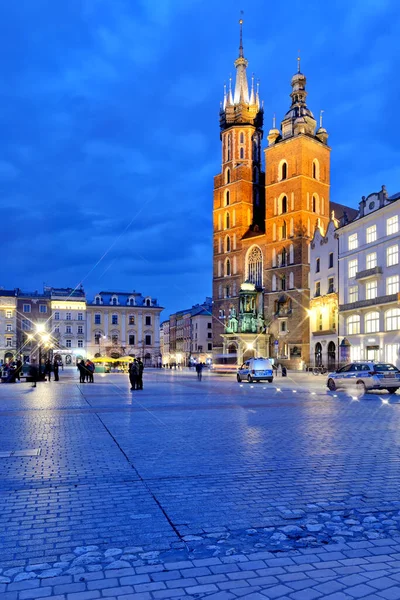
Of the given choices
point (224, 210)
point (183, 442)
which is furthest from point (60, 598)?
point (224, 210)

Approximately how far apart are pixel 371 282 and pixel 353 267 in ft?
11.6

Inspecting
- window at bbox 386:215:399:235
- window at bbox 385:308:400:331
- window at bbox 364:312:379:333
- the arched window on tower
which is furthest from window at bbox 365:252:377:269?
the arched window on tower

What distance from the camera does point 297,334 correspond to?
6819cm

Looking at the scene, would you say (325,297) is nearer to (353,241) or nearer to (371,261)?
(353,241)

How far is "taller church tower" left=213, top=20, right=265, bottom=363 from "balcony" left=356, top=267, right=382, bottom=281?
97.1 feet

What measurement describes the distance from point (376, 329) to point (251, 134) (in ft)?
160

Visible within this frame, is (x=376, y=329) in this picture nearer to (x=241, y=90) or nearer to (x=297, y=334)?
(x=297, y=334)

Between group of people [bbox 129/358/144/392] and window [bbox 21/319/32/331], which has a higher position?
window [bbox 21/319/32/331]

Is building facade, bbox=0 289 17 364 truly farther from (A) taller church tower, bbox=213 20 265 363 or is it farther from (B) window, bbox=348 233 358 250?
(B) window, bbox=348 233 358 250

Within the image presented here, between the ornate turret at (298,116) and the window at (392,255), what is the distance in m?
34.0

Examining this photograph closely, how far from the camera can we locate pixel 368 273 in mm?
45062

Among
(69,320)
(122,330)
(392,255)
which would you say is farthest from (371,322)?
(69,320)

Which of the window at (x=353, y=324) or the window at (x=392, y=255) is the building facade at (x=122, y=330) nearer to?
the window at (x=353, y=324)

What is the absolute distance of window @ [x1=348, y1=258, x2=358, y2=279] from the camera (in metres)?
48.6
